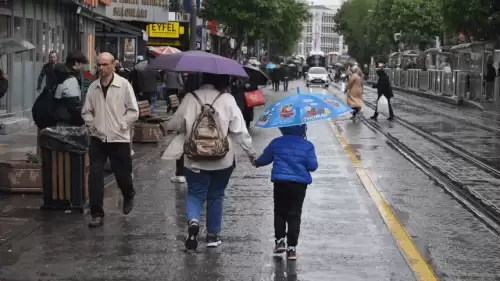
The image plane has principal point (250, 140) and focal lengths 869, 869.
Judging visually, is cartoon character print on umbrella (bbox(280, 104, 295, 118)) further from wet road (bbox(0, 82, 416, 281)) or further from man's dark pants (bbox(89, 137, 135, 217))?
man's dark pants (bbox(89, 137, 135, 217))

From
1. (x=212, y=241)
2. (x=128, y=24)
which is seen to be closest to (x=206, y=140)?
(x=212, y=241)

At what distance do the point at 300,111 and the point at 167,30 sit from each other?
1275 inches

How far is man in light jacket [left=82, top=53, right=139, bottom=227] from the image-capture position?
8648 mm

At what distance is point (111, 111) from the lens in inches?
342

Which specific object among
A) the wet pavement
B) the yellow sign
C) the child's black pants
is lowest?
the wet pavement

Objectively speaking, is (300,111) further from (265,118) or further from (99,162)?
(99,162)

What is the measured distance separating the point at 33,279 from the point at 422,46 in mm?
66042

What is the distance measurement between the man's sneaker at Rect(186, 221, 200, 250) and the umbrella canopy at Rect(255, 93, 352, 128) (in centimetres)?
106

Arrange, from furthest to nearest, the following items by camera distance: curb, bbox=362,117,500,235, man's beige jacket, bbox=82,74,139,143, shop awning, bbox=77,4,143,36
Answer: shop awning, bbox=77,4,143,36
curb, bbox=362,117,500,235
man's beige jacket, bbox=82,74,139,143

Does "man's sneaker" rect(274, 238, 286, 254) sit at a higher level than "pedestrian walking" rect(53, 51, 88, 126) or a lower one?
lower

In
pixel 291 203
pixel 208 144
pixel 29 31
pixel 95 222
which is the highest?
pixel 29 31

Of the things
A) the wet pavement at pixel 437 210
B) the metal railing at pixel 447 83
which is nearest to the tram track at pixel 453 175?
the wet pavement at pixel 437 210

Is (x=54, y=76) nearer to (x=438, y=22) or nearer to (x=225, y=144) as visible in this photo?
(x=225, y=144)

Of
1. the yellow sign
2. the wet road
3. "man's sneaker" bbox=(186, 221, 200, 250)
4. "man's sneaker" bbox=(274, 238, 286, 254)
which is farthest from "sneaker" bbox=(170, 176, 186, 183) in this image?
the yellow sign
